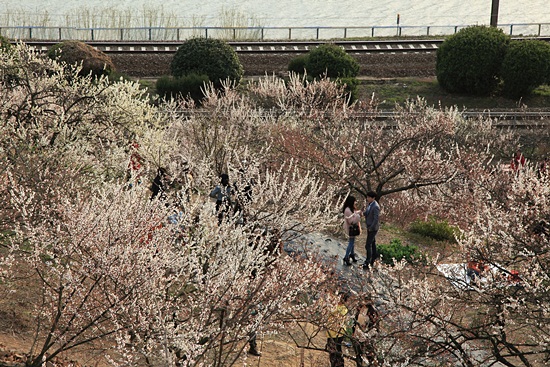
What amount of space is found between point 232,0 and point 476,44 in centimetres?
3777

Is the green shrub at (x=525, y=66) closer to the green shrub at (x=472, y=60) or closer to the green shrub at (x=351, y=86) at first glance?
the green shrub at (x=472, y=60)

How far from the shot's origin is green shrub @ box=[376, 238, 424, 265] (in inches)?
724

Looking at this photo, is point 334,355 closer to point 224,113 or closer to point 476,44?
point 224,113

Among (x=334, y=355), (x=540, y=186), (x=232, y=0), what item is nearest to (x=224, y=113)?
(x=540, y=186)

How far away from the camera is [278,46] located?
40625 millimetres

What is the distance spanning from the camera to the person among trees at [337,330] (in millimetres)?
12352

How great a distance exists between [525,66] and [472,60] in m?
2.05

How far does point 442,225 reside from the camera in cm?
2100

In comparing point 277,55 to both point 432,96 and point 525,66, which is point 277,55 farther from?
point 525,66

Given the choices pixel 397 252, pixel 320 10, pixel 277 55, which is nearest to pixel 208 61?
pixel 277 55

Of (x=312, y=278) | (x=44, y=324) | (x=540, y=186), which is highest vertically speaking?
(x=540, y=186)

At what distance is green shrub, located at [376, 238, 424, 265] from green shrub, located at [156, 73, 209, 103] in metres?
14.7

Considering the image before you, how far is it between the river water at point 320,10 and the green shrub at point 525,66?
25.0 metres

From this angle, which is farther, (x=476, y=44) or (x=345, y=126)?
(x=476, y=44)
